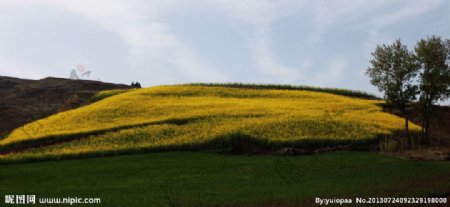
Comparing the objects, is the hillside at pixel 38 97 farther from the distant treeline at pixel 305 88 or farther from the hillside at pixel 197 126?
the distant treeline at pixel 305 88

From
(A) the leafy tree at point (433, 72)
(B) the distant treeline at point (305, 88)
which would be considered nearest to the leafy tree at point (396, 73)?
(A) the leafy tree at point (433, 72)

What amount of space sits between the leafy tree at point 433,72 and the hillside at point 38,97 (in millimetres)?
33478

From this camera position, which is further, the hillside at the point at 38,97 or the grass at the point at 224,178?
the hillside at the point at 38,97

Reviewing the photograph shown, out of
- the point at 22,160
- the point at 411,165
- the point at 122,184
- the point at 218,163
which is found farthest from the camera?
the point at 22,160

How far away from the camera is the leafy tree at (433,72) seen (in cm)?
4306

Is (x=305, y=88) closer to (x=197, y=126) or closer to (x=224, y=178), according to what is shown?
(x=197, y=126)

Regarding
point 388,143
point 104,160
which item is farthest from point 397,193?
point 104,160

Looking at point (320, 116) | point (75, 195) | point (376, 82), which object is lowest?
point (75, 195)

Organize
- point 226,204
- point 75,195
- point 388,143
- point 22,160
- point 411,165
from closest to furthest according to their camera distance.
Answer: point 226,204
point 75,195
point 411,165
point 22,160
point 388,143

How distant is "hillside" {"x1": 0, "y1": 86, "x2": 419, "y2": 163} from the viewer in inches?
1453

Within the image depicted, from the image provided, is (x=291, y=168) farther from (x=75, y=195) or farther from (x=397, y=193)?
(x=75, y=195)

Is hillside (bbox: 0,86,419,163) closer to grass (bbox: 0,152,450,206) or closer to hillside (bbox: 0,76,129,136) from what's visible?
grass (bbox: 0,152,450,206)

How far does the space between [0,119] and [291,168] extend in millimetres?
31632

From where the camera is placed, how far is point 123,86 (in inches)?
3349
